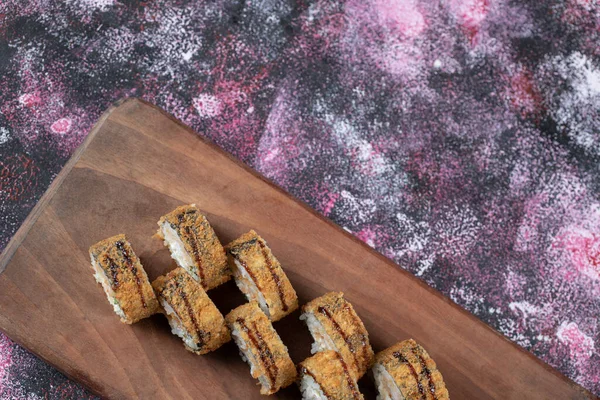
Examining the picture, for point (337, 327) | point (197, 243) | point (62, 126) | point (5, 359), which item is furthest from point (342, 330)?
point (62, 126)

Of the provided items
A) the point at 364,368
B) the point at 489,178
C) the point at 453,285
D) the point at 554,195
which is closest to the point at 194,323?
the point at 364,368

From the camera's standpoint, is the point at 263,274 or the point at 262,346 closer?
the point at 262,346

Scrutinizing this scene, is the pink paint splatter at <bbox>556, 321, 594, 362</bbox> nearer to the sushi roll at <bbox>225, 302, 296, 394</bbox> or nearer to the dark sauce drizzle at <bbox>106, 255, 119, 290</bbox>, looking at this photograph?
the sushi roll at <bbox>225, 302, 296, 394</bbox>

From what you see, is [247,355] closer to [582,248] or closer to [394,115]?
[394,115]

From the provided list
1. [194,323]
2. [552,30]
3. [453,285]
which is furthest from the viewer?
[552,30]

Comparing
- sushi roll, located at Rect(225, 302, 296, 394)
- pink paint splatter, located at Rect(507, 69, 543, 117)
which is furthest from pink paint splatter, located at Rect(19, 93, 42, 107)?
pink paint splatter, located at Rect(507, 69, 543, 117)

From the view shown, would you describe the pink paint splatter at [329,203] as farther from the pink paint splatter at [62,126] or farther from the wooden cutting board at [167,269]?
the pink paint splatter at [62,126]

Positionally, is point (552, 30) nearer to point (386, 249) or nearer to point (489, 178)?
point (489, 178)
